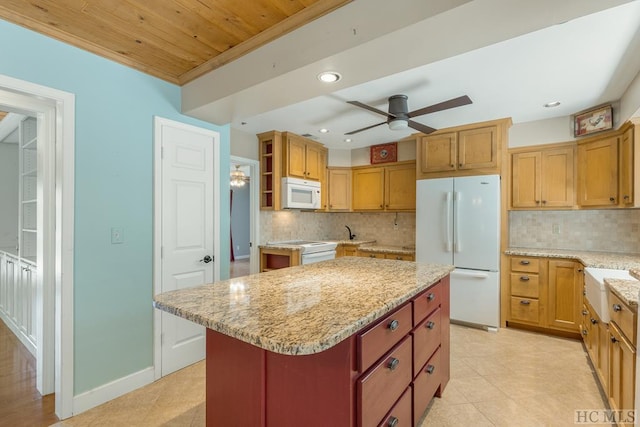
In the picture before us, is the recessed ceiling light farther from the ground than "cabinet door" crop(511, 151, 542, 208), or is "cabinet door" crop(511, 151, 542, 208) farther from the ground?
the recessed ceiling light

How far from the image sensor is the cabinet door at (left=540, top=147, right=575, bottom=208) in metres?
3.47

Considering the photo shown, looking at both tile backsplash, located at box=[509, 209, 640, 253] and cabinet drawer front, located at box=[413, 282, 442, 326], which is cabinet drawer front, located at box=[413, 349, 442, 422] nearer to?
cabinet drawer front, located at box=[413, 282, 442, 326]

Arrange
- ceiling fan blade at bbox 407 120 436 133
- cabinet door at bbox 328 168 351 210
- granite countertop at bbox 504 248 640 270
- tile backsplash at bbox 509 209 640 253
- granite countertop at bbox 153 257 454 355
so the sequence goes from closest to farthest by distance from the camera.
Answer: granite countertop at bbox 153 257 454 355
granite countertop at bbox 504 248 640 270
ceiling fan blade at bbox 407 120 436 133
tile backsplash at bbox 509 209 640 253
cabinet door at bbox 328 168 351 210

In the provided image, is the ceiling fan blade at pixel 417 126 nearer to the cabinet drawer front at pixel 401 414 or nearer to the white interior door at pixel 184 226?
the white interior door at pixel 184 226

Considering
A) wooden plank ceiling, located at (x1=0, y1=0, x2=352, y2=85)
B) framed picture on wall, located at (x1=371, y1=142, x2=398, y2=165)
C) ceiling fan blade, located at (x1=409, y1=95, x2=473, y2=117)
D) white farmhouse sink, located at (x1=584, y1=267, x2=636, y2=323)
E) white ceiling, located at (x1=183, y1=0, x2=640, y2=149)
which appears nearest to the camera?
white ceiling, located at (x1=183, y1=0, x2=640, y2=149)

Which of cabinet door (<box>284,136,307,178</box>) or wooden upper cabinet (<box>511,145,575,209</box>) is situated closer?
wooden upper cabinet (<box>511,145,575,209</box>)

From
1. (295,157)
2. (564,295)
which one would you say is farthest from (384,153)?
(564,295)

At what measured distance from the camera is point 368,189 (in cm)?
499

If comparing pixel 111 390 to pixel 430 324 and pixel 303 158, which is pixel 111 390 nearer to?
pixel 430 324

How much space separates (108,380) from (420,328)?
2.17 metres

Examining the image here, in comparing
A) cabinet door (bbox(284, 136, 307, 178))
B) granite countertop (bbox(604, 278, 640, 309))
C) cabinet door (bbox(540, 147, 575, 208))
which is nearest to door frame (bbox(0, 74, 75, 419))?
cabinet door (bbox(284, 136, 307, 178))

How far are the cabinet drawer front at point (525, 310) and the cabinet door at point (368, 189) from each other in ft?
7.03

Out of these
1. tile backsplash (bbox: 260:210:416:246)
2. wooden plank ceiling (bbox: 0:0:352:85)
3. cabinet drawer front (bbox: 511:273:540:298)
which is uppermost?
wooden plank ceiling (bbox: 0:0:352:85)

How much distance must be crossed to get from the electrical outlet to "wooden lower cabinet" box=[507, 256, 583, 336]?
3.85m
